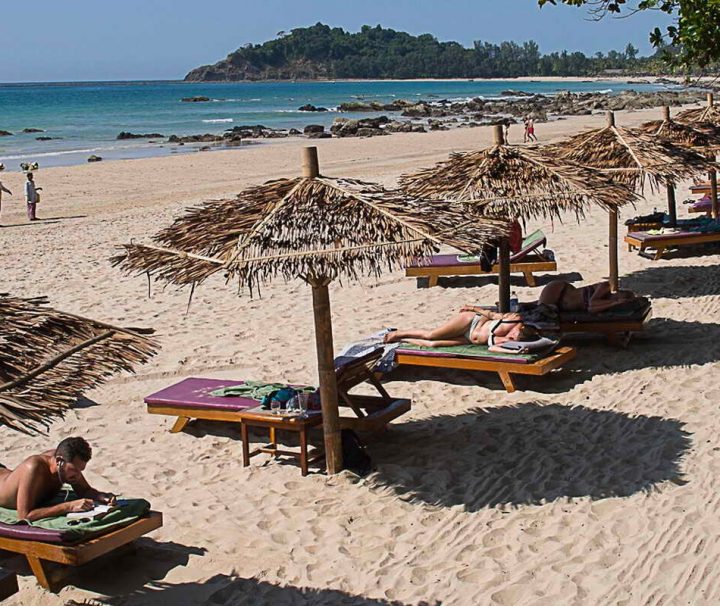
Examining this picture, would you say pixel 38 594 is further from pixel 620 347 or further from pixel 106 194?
pixel 106 194

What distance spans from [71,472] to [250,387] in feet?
7.14

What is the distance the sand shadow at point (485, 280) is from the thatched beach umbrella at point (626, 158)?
158 cm

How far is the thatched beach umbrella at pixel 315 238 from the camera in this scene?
5.44m

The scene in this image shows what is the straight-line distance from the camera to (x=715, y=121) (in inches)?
509

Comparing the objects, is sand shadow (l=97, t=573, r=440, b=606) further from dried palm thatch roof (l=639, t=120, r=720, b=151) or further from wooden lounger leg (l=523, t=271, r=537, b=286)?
dried palm thatch roof (l=639, t=120, r=720, b=151)

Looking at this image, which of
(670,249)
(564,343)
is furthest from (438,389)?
(670,249)

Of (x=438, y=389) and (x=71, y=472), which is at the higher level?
(x=71, y=472)

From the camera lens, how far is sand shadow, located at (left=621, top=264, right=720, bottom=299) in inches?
403

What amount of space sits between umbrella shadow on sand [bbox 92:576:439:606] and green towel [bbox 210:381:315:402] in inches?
77.1

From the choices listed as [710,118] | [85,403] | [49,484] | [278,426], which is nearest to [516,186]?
[278,426]

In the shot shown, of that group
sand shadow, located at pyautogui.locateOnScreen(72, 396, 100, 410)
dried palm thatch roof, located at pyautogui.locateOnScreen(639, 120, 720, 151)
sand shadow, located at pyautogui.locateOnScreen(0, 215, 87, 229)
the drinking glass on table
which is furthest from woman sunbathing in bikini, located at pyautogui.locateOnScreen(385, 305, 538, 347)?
sand shadow, located at pyautogui.locateOnScreen(0, 215, 87, 229)

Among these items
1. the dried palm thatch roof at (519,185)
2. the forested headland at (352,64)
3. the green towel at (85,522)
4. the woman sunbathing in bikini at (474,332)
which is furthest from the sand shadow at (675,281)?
the forested headland at (352,64)

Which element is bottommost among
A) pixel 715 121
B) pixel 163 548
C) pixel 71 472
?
pixel 163 548

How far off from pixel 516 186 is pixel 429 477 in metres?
3.03
